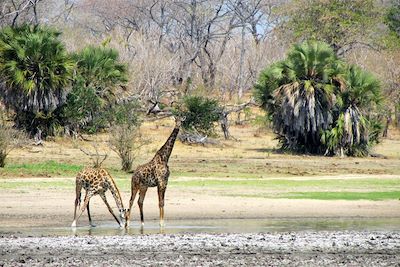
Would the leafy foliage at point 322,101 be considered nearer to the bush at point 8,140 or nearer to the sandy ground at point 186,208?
the bush at point 8,140

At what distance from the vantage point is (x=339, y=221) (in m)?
19.8

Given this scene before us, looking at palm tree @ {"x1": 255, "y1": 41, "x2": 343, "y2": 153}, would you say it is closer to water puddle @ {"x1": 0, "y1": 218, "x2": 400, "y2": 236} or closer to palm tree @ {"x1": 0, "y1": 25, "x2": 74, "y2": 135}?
palm tree @ {"x1": 0, "y1": 25, "x2": 74, "y2": 135}

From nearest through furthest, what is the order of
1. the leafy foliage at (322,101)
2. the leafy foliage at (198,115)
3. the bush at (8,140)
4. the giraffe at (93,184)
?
1. the giraffe at (93,184)
2. the bush at (8,140)
3. the leafy foliage at (322,101)
4. the leafy foliage at (198,115)

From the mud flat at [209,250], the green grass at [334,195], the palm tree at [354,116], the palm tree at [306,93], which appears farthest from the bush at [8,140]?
the mud flat at [209,250]

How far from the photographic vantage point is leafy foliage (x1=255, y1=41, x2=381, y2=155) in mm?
37750

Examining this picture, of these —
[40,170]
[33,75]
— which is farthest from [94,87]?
[40,170]

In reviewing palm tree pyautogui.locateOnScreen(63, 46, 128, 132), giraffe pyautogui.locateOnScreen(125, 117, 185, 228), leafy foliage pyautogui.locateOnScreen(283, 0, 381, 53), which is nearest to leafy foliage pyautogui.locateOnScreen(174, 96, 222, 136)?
palm tree pyautogui.locateOnScreen(63, 46, 128, 132)

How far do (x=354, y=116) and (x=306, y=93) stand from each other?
77.2 inches

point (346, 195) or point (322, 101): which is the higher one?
point (322, 101)

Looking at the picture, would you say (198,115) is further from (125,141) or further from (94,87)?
(125,141)

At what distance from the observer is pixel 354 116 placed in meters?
37.9

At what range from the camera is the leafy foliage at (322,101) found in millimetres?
37750

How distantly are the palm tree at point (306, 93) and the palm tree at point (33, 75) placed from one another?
7.96 meters

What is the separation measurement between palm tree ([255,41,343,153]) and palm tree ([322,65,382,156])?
0.39 meters
